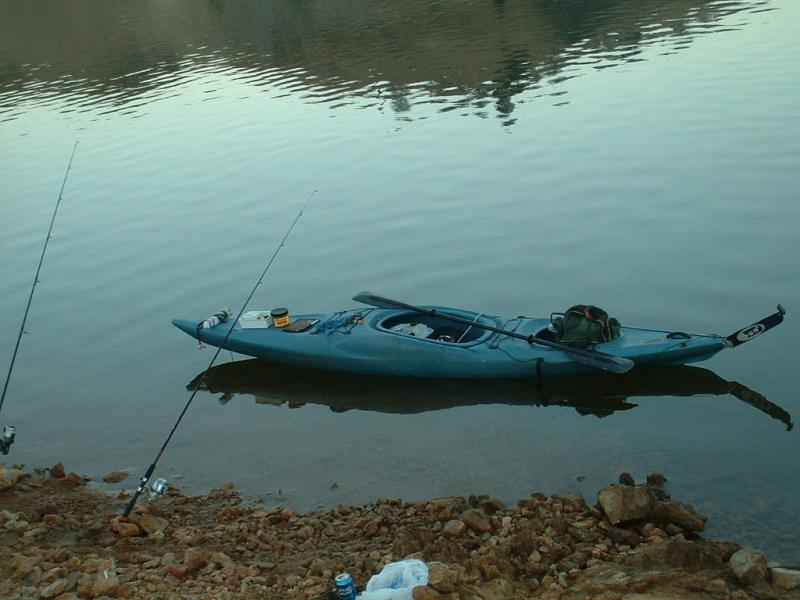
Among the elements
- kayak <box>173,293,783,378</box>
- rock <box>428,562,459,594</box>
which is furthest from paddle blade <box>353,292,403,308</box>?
rock <box>428,562,459,594</box>

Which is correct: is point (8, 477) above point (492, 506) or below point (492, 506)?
above

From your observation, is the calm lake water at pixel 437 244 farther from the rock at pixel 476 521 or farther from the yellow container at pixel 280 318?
the rock at pixel 476 521

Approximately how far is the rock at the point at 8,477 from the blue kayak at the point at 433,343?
3.35 m

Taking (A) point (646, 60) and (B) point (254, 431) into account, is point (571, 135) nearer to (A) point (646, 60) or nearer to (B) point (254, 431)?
(A) point (646, 60)

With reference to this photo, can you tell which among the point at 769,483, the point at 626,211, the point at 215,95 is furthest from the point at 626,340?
the point at 215,95

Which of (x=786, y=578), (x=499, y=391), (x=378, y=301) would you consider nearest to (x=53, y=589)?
(x=786, y=578)

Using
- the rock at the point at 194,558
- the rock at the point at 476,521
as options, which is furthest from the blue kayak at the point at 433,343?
the rock at the point at 194,558

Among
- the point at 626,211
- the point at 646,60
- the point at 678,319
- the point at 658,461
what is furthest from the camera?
the point at 646,60

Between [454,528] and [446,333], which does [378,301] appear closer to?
[446,333]

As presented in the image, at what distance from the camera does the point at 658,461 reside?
1086cm

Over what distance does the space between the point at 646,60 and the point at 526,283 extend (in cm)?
1812

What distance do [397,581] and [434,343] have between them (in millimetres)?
5645

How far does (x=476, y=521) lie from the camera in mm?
9000

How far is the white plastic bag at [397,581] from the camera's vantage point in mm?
7340
